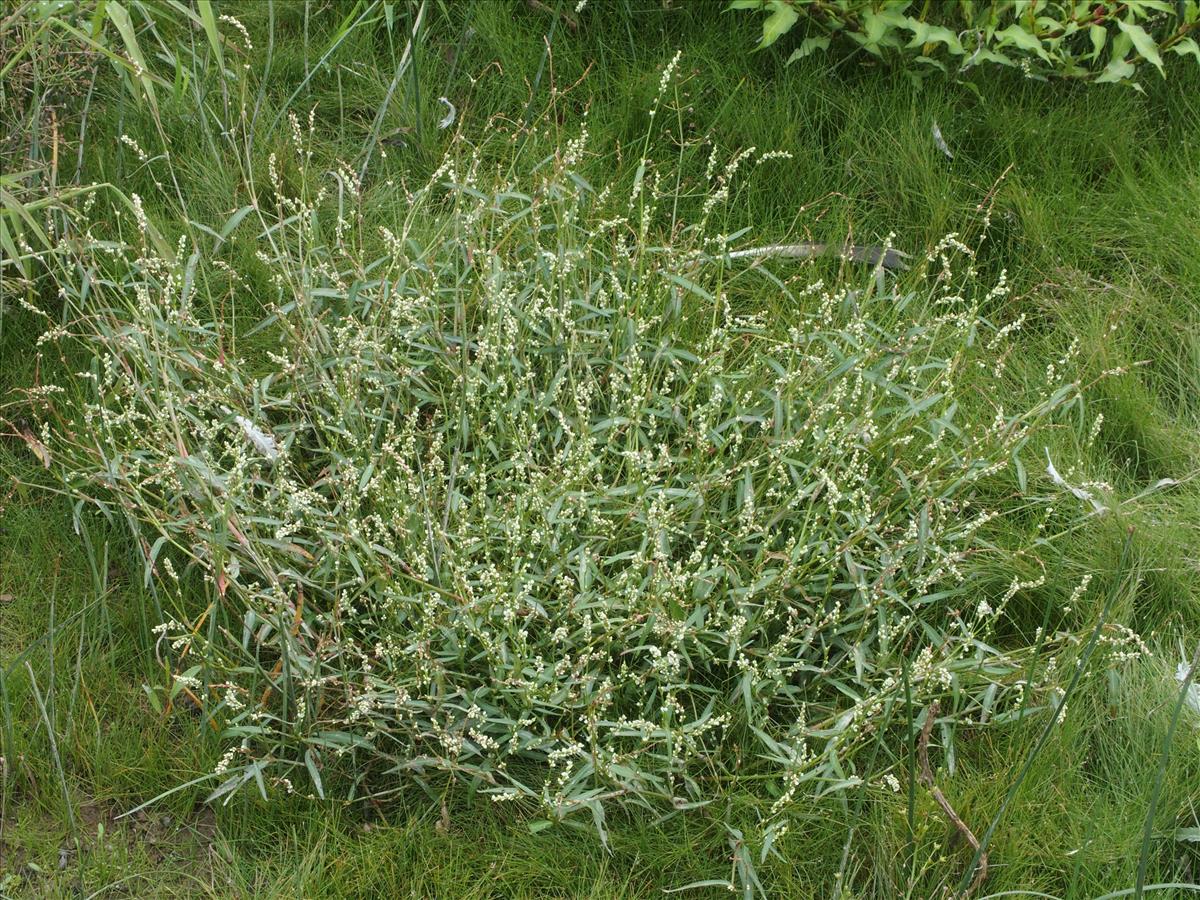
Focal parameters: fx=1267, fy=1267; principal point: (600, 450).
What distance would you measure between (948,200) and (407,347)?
5.52 ft

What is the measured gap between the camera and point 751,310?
11.5 ft

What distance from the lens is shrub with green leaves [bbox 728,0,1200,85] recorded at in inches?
146

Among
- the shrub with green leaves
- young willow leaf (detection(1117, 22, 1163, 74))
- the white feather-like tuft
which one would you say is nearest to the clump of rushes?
the white feather-like tuft

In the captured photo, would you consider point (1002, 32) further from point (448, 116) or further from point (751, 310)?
point (448, 116)

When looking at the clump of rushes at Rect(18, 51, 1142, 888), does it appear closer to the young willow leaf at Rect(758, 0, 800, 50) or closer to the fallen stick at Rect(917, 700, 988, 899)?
the fallen stick at Rect(917, 700, 988, 899)

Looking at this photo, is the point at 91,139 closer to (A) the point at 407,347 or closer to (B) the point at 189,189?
(B) the point at 189,189

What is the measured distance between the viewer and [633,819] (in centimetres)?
263

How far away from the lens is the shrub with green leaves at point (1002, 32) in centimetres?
372

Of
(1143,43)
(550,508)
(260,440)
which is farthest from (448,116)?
(1143,43)

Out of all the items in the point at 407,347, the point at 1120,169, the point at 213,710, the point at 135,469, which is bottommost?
the point at 213,710

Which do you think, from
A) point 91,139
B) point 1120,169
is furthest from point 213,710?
point 1120,169

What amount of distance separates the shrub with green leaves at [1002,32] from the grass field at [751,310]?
0.31 ft

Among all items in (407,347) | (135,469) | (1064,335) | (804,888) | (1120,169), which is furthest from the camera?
(1120,169)

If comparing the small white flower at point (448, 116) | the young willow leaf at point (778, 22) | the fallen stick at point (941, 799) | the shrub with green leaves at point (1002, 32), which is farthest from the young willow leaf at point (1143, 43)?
the fallen stick at point (941, 799)
